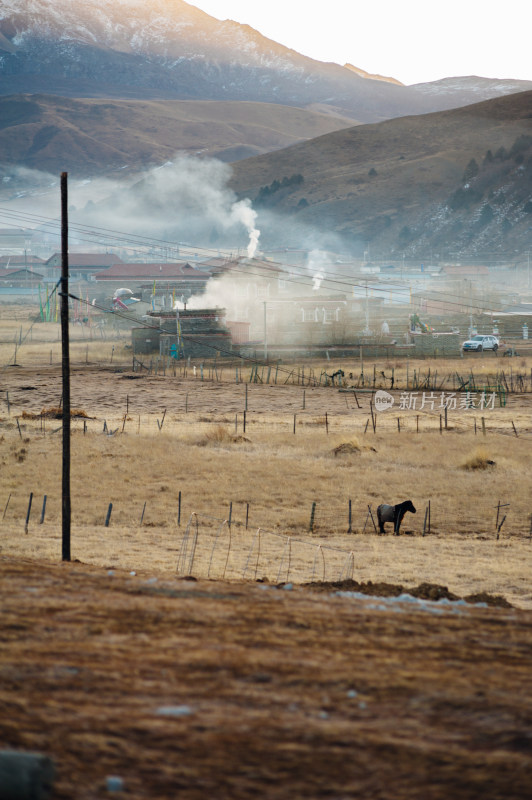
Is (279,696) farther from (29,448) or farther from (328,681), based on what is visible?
(29,448)

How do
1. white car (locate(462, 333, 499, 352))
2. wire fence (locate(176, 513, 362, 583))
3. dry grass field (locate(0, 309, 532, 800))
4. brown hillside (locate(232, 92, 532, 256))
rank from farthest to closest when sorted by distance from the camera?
brown hillside (locate(232, 92, 532, 256)) < white car (locate(462, 333, 499, 352)) < wire fence (locate(176, 513, 362, 583)) < dry grass field (locate(0, 309, 532, 800))

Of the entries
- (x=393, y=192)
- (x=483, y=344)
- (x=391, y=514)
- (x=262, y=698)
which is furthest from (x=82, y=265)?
(x=262, y=698)

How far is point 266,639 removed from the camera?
A: 8531 mm

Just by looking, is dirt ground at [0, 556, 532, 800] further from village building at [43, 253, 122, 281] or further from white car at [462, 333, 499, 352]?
village building at [43, 253, 122, 281]

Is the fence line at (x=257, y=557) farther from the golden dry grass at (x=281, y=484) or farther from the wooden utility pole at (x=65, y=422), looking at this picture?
the wooden utility pole at (x=65, y=422)

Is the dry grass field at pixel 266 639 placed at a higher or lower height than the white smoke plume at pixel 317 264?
lower

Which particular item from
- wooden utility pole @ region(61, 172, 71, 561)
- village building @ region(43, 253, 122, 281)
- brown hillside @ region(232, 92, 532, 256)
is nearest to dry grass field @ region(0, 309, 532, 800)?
wooden utility pole @ region(61, 172, 71, 561)

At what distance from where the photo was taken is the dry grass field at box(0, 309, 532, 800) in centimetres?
593

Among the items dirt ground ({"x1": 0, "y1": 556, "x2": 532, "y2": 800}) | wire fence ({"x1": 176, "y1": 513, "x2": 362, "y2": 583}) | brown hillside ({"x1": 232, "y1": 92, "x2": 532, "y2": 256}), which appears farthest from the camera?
brown hillside ({"x1": 232, "y1": 92, "x2": 532, "y2": 256})

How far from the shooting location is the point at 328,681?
24.1ft

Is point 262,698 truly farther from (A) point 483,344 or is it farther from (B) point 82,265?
(B) point 82,265

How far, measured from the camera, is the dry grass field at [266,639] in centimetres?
→ 593

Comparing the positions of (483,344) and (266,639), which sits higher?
(483,344)

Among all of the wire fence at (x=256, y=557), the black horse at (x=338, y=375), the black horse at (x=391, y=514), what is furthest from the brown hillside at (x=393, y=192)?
the wire fence at (x=256, y=557)
